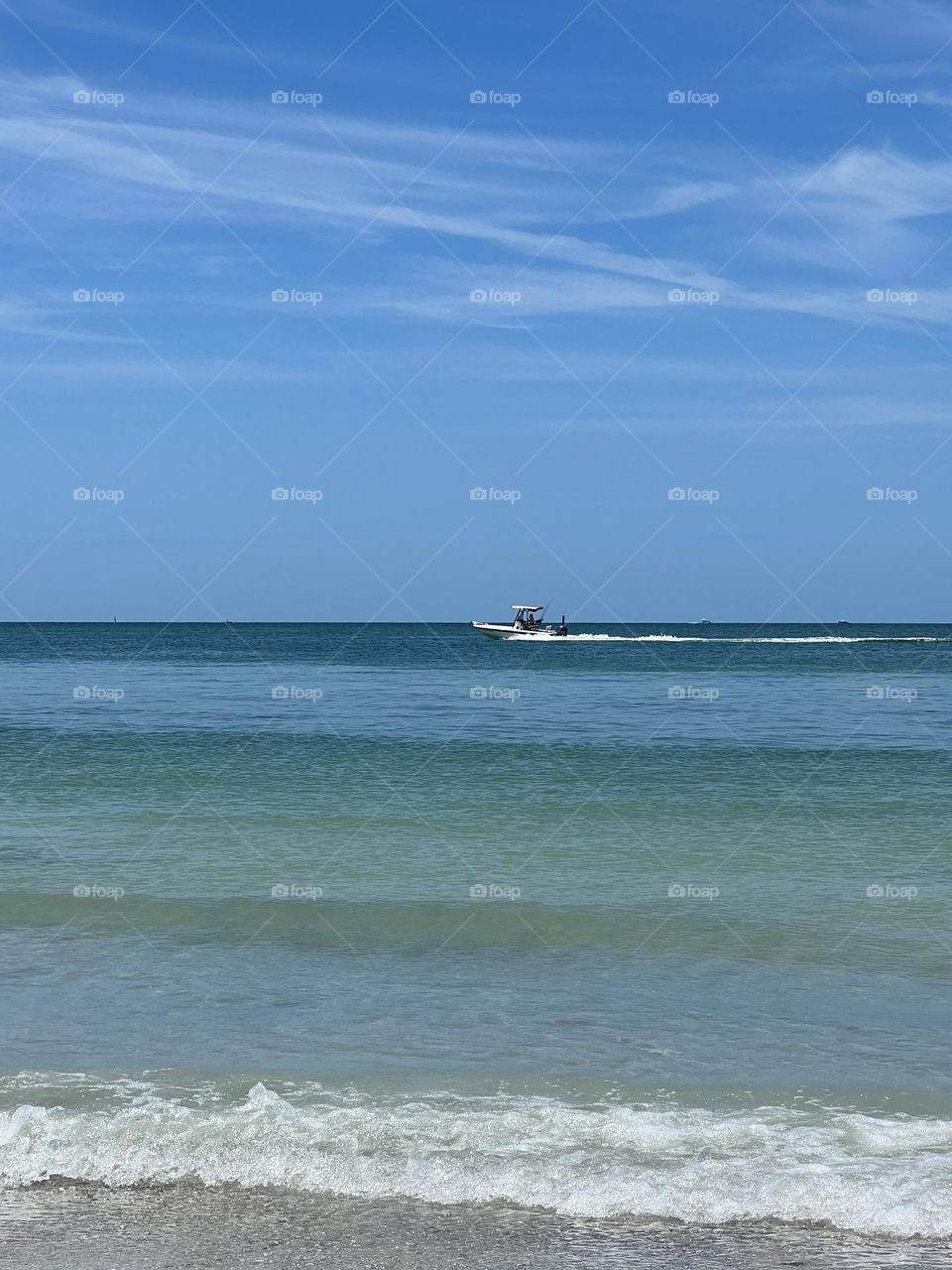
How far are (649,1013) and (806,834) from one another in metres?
8.81

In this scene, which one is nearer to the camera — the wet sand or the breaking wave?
the wet sand

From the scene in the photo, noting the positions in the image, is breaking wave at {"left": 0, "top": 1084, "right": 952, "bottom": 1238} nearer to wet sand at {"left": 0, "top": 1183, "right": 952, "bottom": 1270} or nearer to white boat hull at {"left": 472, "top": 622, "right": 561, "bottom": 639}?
wet sand at {"left": 0, "top": 1183, "right": 952, "bottom": 1270}

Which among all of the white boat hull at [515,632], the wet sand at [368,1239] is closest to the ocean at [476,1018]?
the wet sand at [368,1239]

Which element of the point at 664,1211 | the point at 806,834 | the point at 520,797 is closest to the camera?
the point at 664,1211

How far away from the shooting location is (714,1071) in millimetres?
7824

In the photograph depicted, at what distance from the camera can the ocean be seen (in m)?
5.86

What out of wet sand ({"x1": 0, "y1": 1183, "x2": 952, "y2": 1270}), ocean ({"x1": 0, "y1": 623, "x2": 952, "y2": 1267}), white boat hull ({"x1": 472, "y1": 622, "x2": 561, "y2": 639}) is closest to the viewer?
wet sand ({"x1": 0, "y1": 1183, "x2": 952, "y2": 1270})

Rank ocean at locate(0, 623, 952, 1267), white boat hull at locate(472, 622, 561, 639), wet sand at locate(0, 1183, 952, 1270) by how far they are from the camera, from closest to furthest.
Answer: wet sand at locate(0, 1183, 952, 1270) < ocean at locate(0, 623, 952, 1267) < white boat hull at locate(472, 622, 561, 639)

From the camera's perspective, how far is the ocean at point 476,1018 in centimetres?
586

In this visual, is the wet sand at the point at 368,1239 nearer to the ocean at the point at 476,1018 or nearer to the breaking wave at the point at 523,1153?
the ocean at the point at 476,1018

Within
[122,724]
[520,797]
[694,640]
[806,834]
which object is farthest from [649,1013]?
[694,640]

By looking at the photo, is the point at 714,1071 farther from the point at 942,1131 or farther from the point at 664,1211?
the point at 664,1211

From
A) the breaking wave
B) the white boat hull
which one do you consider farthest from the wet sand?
the white boat hull

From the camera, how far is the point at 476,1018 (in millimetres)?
8914
